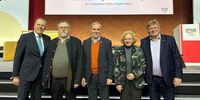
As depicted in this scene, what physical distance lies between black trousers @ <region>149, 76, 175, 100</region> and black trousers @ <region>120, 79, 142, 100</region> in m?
0.15

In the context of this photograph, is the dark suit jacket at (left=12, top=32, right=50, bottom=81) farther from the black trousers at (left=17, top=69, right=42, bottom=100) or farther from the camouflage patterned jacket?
the camouflage patterned jacket

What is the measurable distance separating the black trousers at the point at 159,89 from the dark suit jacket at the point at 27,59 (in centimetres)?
135

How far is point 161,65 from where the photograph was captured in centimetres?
323

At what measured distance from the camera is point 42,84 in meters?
3.38

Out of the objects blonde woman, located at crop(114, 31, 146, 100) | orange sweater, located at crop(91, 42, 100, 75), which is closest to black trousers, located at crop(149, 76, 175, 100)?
blonde woman, located at crop(114, 31, 146, 100)

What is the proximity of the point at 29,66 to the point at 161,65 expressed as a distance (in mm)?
1537

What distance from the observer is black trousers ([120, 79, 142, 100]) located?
10.6ft

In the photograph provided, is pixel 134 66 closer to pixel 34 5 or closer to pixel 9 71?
pixel 9 71

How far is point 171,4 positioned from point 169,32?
559 mm

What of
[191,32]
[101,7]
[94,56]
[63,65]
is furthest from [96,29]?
[101,7]

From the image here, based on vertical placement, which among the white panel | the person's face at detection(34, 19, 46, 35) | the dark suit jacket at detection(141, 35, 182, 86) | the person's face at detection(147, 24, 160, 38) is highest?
the white panel

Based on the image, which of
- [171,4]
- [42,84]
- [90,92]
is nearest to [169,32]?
[171,4]

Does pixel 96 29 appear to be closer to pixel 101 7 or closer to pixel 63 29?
pixel 63 29

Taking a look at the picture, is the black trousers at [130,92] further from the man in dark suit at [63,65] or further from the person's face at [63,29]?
the person's face at [63,29]
